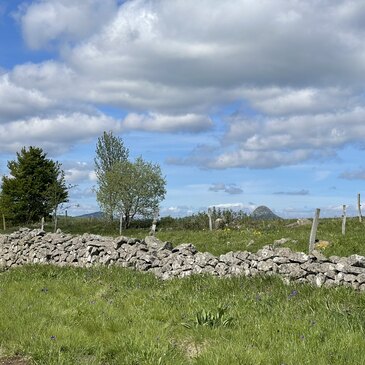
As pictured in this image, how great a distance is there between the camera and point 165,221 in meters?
52.3

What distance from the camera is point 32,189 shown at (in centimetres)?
5662

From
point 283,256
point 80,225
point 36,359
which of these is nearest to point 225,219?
point 80,225

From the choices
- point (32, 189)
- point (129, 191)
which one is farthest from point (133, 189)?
point (32, 189)

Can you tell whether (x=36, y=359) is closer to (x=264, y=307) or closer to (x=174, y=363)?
(x=174, y=363)

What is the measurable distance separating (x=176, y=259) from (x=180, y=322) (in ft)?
18.5

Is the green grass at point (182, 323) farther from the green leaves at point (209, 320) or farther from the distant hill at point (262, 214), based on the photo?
the distant hill at point (262, 214)

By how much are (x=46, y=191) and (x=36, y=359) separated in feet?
168

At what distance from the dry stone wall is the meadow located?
0.72 meters

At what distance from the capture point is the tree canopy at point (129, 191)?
56.5 metres

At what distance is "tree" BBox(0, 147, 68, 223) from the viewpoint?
184 feet

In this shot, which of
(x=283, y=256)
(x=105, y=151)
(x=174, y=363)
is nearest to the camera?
(x=174, y=363)

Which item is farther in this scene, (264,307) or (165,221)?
(165,221)

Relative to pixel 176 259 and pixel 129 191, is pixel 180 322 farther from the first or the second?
pixel 129 191

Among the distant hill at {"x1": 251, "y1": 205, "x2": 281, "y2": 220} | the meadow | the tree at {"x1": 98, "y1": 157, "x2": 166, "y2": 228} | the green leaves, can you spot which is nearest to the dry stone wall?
the meadow
